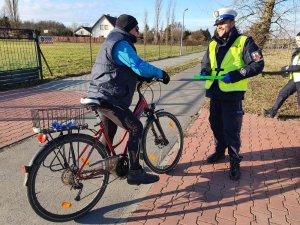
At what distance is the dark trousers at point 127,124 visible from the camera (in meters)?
3.35

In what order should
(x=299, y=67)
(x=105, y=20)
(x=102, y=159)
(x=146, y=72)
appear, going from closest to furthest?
(x=146, y=72), (x=102, y=159), (x=299, y=67), (x=105, y=20)

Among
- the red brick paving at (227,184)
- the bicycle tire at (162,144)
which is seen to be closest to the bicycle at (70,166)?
the bicycle tire at (162,144)

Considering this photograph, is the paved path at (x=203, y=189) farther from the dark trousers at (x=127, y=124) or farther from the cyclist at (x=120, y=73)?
the cyclist at (x=120, y=73)

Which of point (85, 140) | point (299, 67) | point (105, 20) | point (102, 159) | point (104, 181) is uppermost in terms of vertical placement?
point (105, 20)

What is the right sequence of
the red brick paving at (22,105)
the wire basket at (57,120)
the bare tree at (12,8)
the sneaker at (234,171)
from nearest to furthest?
1. the wire basket at (57,120)
2. the sneaker at (234,171)
3. the red brick paving at (22,105)
4. the bare tree at (12,8)

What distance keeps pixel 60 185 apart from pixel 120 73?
4.62 ft

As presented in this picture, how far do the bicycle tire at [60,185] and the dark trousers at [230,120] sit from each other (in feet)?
5.41

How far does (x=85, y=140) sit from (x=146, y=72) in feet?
2.95

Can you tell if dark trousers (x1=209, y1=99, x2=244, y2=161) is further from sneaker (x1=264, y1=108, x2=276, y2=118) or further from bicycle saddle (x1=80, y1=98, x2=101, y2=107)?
sneaker (x1=264, y1=108, x2=276, y2=118)

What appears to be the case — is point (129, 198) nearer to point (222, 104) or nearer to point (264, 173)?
point (222, 104)

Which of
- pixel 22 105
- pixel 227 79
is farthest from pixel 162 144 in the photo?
pixel 22 105

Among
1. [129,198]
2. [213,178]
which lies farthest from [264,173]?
[129,198]

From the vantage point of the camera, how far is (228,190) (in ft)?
12.7

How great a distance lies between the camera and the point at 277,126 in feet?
21.5
